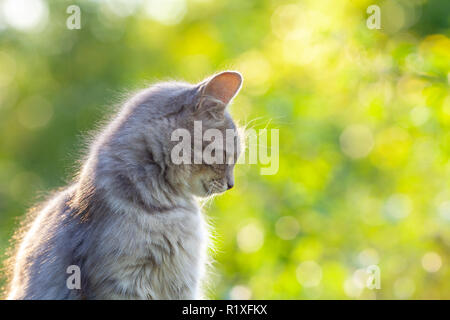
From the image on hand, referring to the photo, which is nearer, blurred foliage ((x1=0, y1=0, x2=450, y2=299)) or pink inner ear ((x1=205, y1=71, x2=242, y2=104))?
pink inner ear ((x1=205, y1=71, x2=242, y2=104))

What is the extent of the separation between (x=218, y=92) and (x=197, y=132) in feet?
0.45

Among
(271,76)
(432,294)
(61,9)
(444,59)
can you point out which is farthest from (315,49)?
(61,9)

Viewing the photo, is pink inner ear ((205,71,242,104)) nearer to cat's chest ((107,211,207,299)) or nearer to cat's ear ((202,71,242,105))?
cat's ear ((202,71,242,105))

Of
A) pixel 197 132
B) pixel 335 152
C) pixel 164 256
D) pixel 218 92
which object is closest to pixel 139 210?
pixel 164 256

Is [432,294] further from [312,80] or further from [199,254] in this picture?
[199,254]

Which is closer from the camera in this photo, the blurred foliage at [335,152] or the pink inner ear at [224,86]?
the pink inner ear at [224,86]

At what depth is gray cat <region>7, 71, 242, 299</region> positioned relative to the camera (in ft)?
5.24

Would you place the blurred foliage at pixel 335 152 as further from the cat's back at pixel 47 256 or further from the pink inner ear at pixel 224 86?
the pink inner ear at pixel 224 86

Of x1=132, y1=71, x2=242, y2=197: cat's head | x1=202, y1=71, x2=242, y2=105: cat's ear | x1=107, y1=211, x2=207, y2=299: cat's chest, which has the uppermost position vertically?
x1=202, y1=71, x2=242, y2=105: cat's ear

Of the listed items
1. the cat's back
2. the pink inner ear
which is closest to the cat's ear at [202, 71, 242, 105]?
the pink inner ear

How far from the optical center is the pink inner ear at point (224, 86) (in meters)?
1.66

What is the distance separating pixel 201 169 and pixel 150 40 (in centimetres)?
578

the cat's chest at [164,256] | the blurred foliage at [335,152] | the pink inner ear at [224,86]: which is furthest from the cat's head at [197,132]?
the blurred foliage at [335,152]

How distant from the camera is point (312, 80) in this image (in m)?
4.07
